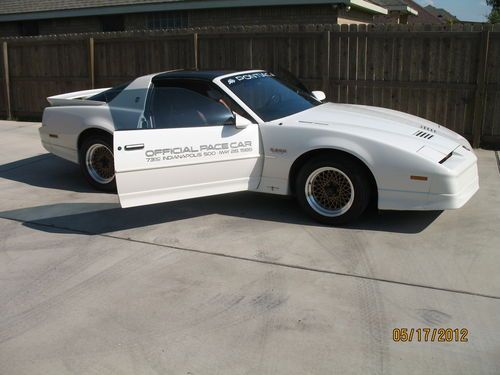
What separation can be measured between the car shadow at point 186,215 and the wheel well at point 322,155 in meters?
0.33

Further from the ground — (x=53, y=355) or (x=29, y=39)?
(x=29, y=39)

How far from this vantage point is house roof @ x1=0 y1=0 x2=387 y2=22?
15732mm

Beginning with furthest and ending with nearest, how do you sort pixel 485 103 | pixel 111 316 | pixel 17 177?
pixel 485 103
pixel 17 177
pixel 111 316

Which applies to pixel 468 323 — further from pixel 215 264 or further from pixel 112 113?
pixel 112 113

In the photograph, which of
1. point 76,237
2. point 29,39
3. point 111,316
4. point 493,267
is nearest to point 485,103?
point 493,267

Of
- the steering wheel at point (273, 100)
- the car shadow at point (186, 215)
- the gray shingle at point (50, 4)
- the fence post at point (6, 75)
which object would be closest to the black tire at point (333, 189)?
the car shadow at point (186, 215)

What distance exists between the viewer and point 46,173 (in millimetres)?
8320

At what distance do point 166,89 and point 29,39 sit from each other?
8.24 metres

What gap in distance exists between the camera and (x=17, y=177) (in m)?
8.13

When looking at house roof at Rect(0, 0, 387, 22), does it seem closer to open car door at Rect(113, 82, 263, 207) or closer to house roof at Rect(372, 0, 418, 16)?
house roof at Rect(372, 0, 418, 16)

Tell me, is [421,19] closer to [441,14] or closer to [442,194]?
[441,14]

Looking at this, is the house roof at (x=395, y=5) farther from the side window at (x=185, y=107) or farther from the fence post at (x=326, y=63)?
the side window at (x=185, y=107)

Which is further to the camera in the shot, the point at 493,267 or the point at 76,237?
→ the point at 76,237

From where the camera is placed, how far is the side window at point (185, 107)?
584 cm
